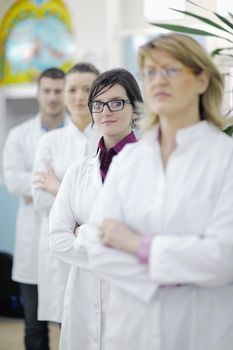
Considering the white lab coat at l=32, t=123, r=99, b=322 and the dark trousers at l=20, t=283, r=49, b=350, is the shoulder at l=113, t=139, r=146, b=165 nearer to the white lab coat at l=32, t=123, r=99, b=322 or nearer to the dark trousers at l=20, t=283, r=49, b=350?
the white lab coat at l=32, t=123, r=99, b=322

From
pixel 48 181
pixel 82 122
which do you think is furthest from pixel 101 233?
pixel 82 122

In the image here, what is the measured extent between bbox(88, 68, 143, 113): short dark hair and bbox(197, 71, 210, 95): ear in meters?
0.55

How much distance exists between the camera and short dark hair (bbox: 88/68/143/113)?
6.86 ft

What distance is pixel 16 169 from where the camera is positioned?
3320 millimetres

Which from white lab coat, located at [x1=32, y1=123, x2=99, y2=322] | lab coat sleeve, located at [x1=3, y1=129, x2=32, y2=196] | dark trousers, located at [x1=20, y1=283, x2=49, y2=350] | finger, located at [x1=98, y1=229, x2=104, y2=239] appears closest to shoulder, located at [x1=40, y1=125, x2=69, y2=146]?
white lab coat, located at [x1=32, y1=123, x2=99, y2=322]

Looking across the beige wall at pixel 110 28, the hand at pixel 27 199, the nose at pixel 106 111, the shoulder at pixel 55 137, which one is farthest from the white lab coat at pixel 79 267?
the beige wall at pixel 110 28

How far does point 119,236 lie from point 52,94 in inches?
72.5

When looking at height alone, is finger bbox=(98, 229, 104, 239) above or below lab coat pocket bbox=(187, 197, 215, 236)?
below

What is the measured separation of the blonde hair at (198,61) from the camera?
1538 millimetres

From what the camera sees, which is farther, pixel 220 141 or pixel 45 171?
pixel 45 171

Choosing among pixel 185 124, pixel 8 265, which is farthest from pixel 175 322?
pixel 8 265

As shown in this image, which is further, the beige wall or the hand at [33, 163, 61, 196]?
the beige wall

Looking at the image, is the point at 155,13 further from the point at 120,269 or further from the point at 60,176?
the point at 120,269

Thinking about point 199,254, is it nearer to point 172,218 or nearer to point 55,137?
point 172,218
